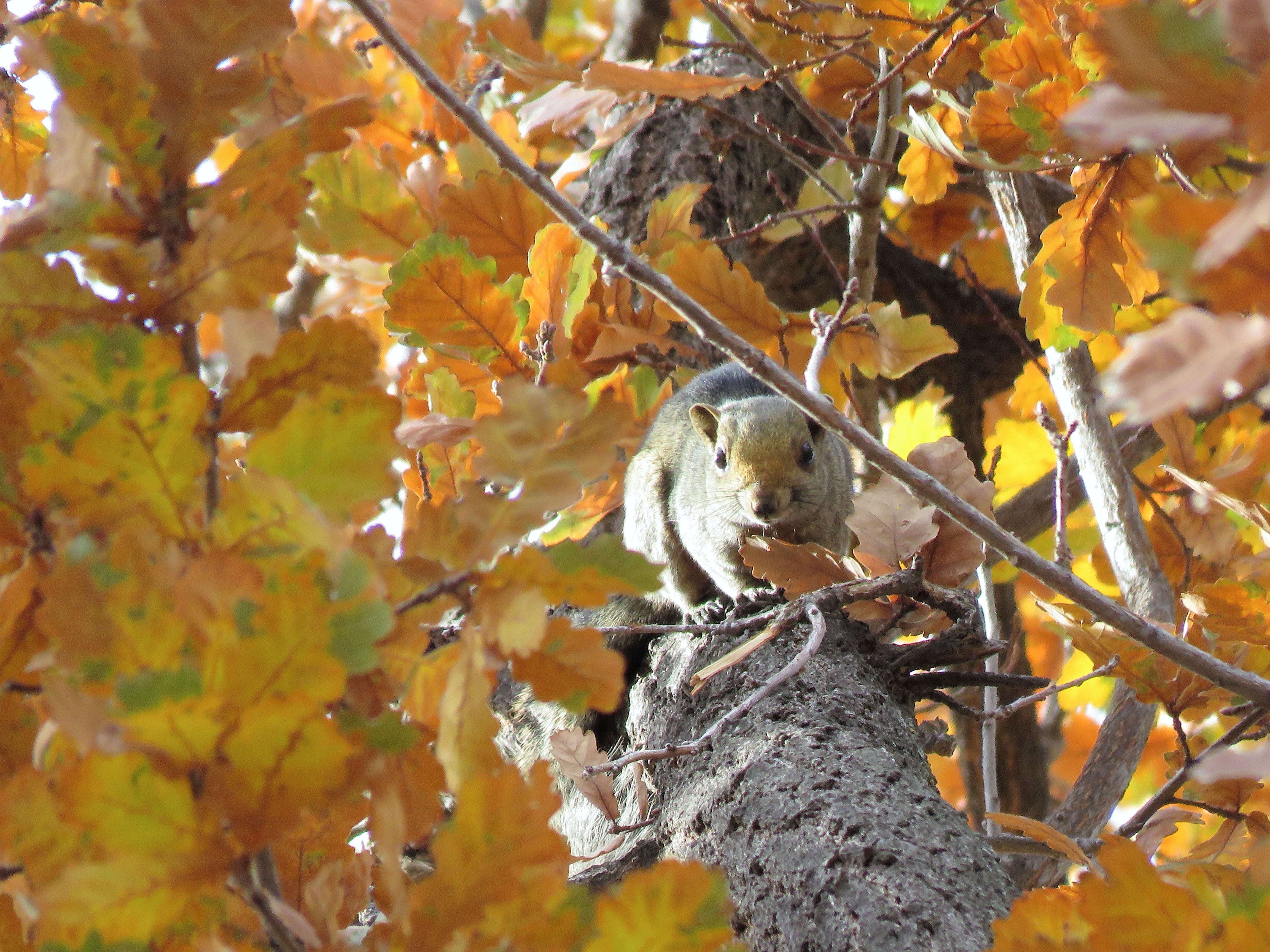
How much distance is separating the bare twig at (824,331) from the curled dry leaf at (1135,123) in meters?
1.16

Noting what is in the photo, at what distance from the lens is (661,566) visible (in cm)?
65

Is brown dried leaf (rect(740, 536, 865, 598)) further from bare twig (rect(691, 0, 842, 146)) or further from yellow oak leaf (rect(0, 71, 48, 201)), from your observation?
yellow oak leaf (rect(0, 71, 48, 201))

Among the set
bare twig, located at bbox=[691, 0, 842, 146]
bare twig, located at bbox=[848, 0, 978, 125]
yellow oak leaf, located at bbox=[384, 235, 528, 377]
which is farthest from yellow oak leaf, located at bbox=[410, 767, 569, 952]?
bare twig, located at bbox=[691, 0, 842, 146]

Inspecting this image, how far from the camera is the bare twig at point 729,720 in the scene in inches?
46.7

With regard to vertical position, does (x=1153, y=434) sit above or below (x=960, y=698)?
above

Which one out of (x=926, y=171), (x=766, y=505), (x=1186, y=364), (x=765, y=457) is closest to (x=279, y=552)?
(x=1186, y=364)

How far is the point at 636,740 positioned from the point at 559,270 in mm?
799

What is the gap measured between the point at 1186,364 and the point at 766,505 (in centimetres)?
222

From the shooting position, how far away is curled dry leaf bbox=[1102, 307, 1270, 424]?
0.38 m

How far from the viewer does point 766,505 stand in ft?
8.55

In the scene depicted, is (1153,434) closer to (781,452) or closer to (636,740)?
(781,452)

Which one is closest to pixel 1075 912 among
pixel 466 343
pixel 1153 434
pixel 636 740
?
pixel 636 740

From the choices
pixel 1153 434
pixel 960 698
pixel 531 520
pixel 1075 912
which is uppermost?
pixel 531 520

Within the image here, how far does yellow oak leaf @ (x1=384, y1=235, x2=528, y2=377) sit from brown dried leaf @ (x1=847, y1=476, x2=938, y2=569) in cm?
62
